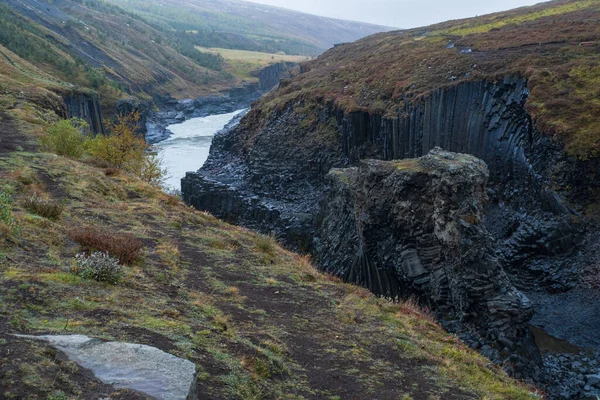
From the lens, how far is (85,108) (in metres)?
65.1

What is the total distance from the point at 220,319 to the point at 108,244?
529 cm

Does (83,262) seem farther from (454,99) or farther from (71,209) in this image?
(454,99)

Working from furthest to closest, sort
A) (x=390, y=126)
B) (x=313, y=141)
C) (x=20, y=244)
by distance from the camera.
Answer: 1. (x=313, y=141)
2. (x=390, y=126)
3. (x=20, y=244)

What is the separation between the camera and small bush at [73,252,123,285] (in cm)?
1327

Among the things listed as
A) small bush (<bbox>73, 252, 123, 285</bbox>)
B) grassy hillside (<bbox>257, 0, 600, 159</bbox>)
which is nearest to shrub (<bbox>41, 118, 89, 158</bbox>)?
small bush (<bbox>73, 252, 123, 285</bbox>)

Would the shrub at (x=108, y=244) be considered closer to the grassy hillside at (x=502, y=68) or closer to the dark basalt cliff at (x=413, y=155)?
the dark basalt cliff at (x=413, y=155)

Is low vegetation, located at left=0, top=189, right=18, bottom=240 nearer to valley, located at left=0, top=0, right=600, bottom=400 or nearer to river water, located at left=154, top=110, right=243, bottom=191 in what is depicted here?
valley, located at left=0, top=0, right=600, bottom=400

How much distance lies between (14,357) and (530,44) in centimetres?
5509

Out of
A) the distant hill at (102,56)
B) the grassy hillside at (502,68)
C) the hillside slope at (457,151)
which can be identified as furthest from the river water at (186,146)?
the grassy hillside at (502,68)

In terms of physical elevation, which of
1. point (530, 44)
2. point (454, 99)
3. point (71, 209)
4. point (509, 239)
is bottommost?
point (509, 239)

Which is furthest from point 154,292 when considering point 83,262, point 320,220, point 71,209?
point 320,220

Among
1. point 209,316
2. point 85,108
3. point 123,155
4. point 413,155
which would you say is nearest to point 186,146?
point 85,108

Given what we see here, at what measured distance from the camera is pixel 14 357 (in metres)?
7.61

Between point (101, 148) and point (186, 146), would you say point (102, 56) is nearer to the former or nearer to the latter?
point (186, 146)
